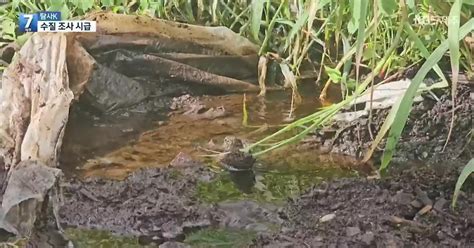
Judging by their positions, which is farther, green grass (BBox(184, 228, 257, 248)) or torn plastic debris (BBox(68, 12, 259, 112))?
torn plastic debris (BBox(68, 12, 259, 112))

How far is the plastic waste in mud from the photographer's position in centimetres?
165

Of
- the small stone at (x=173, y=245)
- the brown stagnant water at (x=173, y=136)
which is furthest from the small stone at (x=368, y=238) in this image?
the brown stagnant water at (x=173, y=136)

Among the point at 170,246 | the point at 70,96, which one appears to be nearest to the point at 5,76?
the point at 70,96

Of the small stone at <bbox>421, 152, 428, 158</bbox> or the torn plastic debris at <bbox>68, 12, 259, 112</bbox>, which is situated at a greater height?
the torn plastic debris at <bbox>68, 12, 259, 112</bbox>

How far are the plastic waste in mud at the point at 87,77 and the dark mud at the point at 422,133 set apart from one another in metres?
0.64

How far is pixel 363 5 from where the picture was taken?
1410mm

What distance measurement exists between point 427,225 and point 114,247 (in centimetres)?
60

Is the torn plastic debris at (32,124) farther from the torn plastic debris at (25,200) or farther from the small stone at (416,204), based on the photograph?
the small stone at (416,204)

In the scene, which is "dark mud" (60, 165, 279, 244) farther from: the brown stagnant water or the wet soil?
the brown stagnant water

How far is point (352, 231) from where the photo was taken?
1460 millimetres

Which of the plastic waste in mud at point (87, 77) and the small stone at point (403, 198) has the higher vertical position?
the plastic waste in mud at point (87, 77)

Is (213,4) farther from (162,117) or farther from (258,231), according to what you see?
(258,231)

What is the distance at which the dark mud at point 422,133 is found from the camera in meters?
1.96

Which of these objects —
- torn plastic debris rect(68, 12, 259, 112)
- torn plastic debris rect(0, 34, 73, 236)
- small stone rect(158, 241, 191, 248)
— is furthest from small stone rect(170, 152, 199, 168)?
torn plastic debris rect(68, 12, 259, 112)
